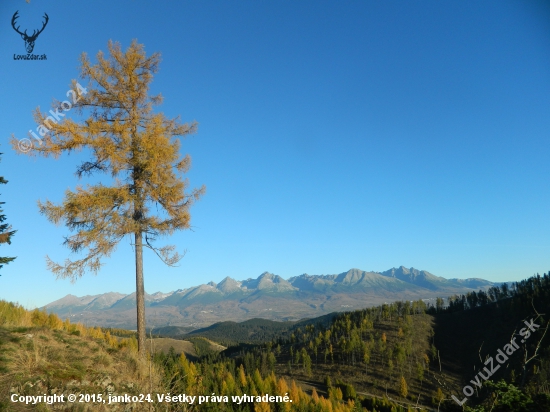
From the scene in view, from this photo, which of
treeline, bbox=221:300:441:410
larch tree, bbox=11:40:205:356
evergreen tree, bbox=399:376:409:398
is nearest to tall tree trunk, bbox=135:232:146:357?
larch tree, bbox=11:40:205:356

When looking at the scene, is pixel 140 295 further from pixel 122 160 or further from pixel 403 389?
pixel 403 389

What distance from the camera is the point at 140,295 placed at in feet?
44.7

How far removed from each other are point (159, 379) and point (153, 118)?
31.4 feet

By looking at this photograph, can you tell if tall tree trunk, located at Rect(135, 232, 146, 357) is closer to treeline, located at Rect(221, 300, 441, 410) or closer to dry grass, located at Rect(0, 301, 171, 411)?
dry grass, located at Rect(0, 301, 171, 411)

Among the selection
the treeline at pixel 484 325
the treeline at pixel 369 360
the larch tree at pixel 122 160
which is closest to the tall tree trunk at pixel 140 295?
the larch tree at pixel 122 160

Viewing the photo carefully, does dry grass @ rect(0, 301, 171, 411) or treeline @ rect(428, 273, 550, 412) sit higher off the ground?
dry grass @ rect(0, 301, 171, 411)

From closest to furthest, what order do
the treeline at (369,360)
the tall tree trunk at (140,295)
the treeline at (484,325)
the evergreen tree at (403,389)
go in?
the tall tree trunk at (140,295) < the evergreen tree at (403,389) < the treeline at (369,360) < the treeline at (484,325)

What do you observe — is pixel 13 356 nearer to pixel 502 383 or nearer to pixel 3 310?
pixel 3 310

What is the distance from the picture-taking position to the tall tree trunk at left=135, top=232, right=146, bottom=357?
13.1 metres

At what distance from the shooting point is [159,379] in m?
10.4

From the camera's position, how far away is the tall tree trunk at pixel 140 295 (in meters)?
13.1

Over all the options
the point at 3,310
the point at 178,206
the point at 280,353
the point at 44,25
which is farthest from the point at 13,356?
the point at 280,353

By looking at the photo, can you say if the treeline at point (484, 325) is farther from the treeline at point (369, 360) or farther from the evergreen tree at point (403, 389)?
the evergreen tree at point (403, 389)

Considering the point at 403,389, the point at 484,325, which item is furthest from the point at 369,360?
the point at 484,325
